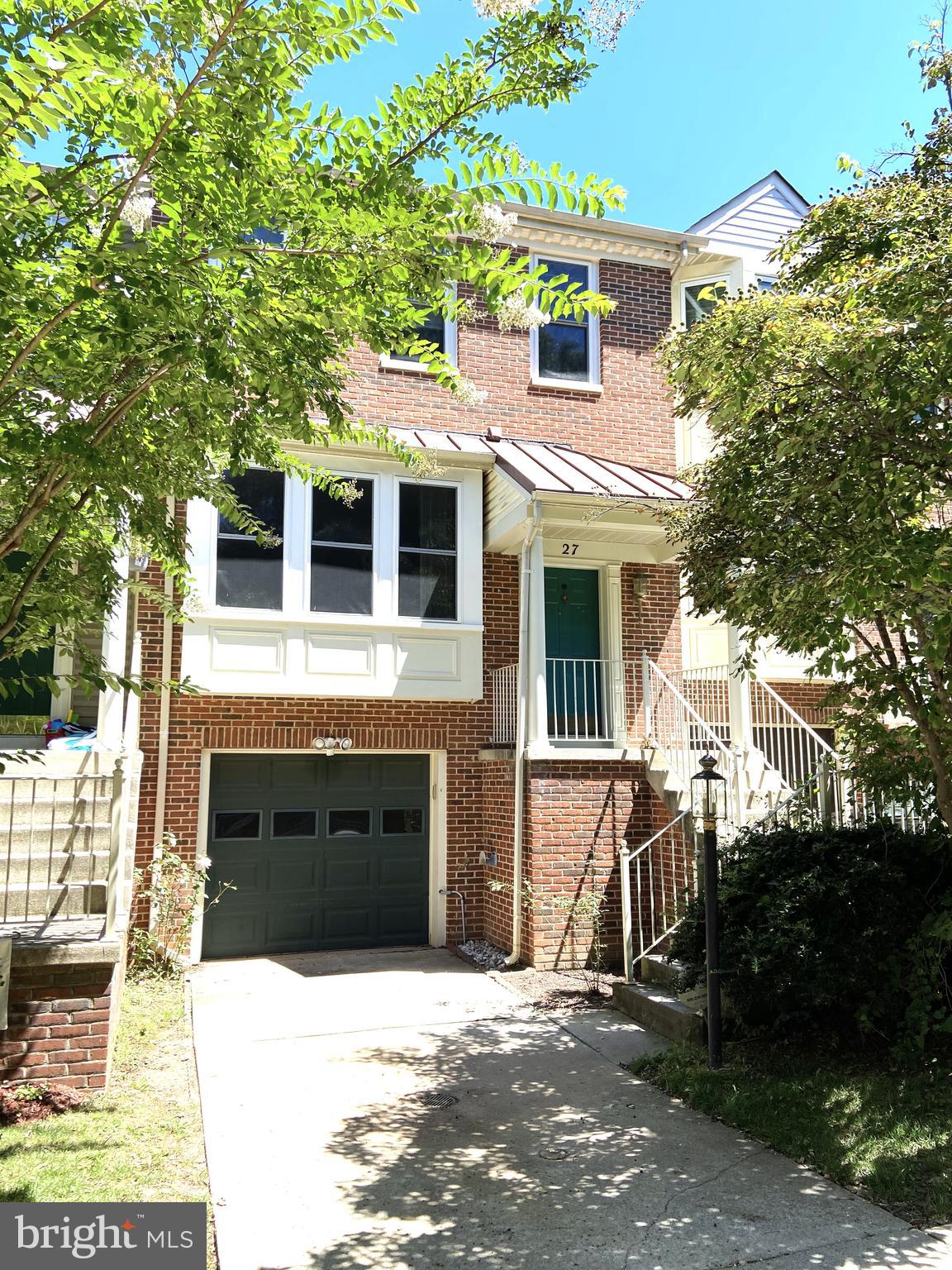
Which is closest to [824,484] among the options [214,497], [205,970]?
[214,497]

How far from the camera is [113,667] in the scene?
7441mm

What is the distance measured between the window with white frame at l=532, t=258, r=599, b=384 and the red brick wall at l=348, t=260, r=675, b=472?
5.6 inches

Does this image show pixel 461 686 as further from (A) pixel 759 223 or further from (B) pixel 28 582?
(A) pixel 759 223

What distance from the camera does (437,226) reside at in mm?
3135

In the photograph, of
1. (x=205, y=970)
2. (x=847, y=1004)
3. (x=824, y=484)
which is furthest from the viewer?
(x=205, y=970)

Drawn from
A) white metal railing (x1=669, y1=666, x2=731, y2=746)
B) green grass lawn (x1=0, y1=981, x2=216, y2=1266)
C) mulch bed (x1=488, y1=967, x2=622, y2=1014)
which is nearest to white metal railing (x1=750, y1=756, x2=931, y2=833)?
mulch bed (x1=488, y1=967, x2=622, y2=1014)

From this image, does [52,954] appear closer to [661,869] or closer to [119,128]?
[119,128]

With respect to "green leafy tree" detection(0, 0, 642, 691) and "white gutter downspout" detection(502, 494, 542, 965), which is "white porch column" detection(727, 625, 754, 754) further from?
"green leafy tree" detection(0, 0, 642, 691)

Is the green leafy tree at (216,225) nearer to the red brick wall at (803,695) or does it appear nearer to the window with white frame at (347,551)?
the window with white frame at (347,551)

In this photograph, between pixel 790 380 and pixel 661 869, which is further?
pixel 661 869

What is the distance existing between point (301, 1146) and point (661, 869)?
502 cm

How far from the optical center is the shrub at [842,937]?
18.5 feet

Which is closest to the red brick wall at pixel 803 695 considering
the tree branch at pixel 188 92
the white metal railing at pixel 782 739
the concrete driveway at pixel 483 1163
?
the white metal railing at pixel 782 739

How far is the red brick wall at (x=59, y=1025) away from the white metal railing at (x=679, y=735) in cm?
540
